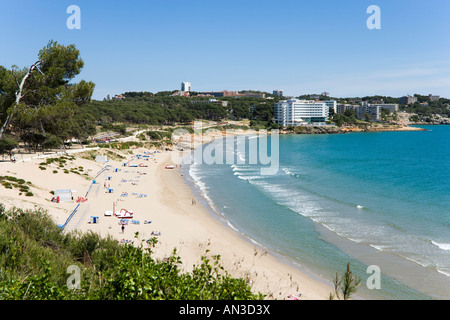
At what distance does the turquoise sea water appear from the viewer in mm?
16094

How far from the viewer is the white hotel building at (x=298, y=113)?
13800 centimetres

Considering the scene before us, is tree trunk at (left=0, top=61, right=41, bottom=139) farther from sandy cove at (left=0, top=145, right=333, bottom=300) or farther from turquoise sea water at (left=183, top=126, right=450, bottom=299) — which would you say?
turquoise sea water at (left=183, top=126, right=450, bottom=299)

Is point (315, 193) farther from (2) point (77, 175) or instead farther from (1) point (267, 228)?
(2) point (77, 175)

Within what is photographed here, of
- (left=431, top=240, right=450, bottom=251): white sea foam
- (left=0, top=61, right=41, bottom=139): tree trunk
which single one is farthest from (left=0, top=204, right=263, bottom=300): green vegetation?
(left=431, top=240, right=450, bottom=251): white sea foam

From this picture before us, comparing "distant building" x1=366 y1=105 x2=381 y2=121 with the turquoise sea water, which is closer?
the turquoise sea water

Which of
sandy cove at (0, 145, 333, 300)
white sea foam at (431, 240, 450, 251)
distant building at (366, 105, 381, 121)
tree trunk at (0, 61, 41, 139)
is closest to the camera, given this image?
tree trunk at (0, 61, 41, 139)

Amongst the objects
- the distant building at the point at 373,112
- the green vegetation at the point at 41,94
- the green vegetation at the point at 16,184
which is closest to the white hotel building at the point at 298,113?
the distant building at the point at 373,112

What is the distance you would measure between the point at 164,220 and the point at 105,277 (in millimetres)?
15988

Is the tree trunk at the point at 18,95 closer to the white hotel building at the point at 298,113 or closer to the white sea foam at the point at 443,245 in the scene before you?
the white sea foam at the point at 443,245

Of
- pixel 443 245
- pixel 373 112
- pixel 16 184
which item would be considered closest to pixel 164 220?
pixel 16 184

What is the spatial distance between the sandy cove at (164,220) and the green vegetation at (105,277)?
300cm

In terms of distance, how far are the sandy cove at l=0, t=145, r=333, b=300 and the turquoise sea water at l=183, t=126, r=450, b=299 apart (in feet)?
4.18
